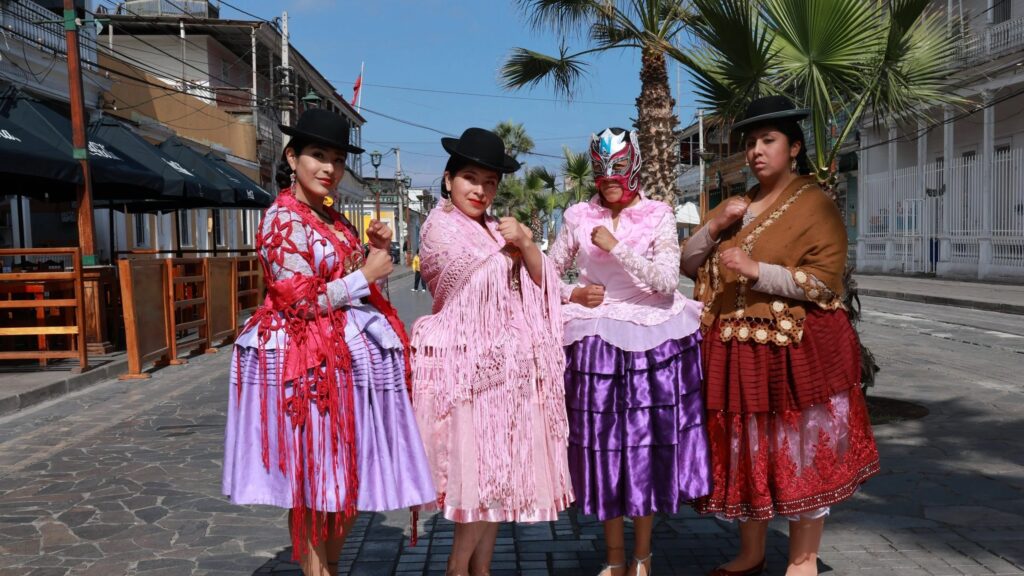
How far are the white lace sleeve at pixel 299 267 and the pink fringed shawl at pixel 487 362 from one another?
0.33 meters

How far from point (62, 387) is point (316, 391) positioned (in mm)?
7036

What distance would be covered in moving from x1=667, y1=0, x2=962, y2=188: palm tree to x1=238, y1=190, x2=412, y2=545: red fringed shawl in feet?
11.2

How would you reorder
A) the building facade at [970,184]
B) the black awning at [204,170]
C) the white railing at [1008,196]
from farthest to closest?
the building facade at [970,184] → the white railing at [1008,196] → the black awning at [204,170]

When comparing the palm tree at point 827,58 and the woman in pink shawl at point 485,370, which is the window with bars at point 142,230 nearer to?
the palm tree at point 827,58

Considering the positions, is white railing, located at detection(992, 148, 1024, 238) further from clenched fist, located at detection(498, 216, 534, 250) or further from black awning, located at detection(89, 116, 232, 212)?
clenched fist, located at detection(498, 216, 534, 250)

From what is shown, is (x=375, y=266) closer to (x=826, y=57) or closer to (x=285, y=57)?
(x=826, y=57)

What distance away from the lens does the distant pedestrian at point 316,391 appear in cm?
278

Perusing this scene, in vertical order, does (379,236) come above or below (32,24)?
below

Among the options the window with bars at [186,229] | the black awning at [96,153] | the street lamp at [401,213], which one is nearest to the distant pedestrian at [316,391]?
the black awning at [96,153]

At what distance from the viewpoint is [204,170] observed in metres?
15.5

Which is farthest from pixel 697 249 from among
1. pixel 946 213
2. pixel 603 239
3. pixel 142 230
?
pixel 946 213

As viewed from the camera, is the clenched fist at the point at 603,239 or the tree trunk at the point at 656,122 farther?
the tree trunk at the point at 656,122

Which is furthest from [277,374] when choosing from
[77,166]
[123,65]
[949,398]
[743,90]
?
[123,65]

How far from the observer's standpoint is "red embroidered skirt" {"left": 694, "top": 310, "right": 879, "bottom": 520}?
3.15 meters
